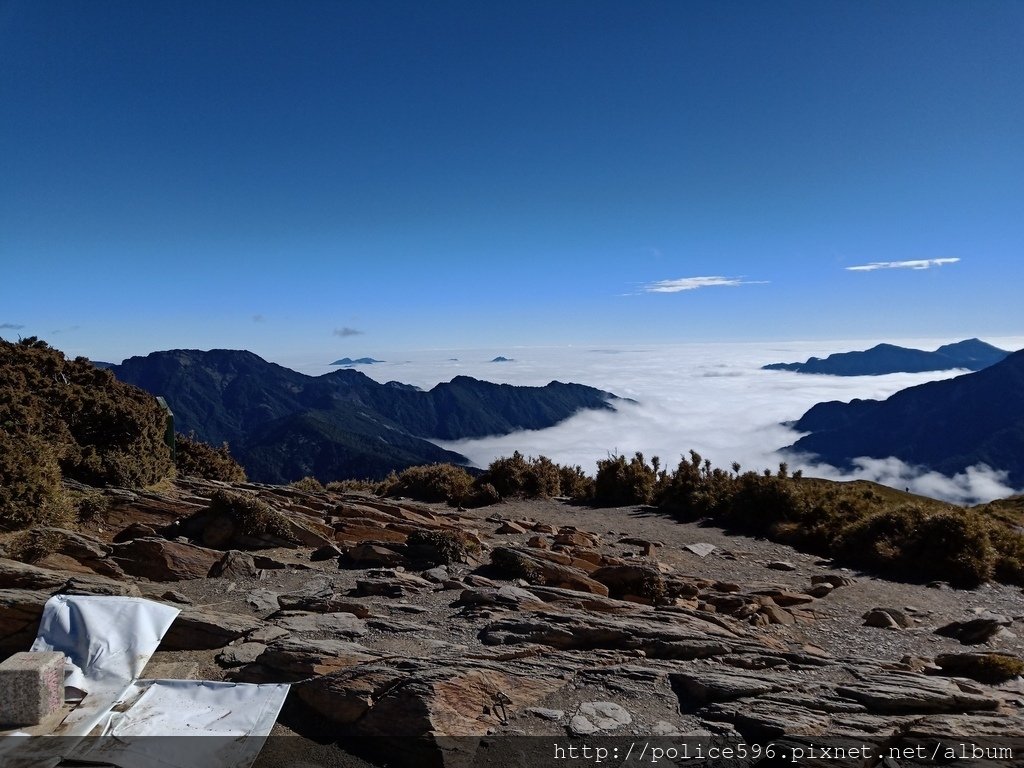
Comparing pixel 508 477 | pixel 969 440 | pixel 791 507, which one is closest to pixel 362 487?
pixel 508 477

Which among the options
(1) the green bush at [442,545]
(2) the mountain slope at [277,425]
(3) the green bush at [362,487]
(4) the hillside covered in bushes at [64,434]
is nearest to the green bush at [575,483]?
(3) the green bush at [362,487]

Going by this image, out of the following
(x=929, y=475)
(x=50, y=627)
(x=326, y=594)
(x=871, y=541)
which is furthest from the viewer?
(x=929, y=475)

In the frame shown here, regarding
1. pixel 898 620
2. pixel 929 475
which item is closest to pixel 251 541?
pixel 898 620

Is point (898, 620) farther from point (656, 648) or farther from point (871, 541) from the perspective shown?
point (656, 648)

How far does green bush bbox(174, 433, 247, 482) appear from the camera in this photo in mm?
19297

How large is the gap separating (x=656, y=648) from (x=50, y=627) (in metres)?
6.65

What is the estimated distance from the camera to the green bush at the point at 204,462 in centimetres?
1930

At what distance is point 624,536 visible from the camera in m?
15.2

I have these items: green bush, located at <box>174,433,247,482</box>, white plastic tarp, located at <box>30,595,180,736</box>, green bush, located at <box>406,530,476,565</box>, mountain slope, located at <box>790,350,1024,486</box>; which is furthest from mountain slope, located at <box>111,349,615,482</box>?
mountain slope, located at <box>790,350,1024,486</box>

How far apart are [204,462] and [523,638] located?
16.6m

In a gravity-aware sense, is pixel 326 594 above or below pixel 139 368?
below

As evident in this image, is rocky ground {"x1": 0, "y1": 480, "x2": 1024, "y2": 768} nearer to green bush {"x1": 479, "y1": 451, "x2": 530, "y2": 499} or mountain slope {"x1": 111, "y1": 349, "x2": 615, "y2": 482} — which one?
green bush {"x1": 479, "y1": 451, "x2": 530, "y2": 499}

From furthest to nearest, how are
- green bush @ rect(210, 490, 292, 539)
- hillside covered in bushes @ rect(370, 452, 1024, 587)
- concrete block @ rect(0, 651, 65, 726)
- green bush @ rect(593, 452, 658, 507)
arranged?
green bush @ rect(593, 452, 658, 507)
hillside covered in bushes @ rect(370, 452, 1024, 587)
green bush @ rect(210, 490, 292, 539)
concrete block @ rect(0, 651, 65, 726)

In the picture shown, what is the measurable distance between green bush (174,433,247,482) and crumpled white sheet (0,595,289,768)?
13.7 metres
